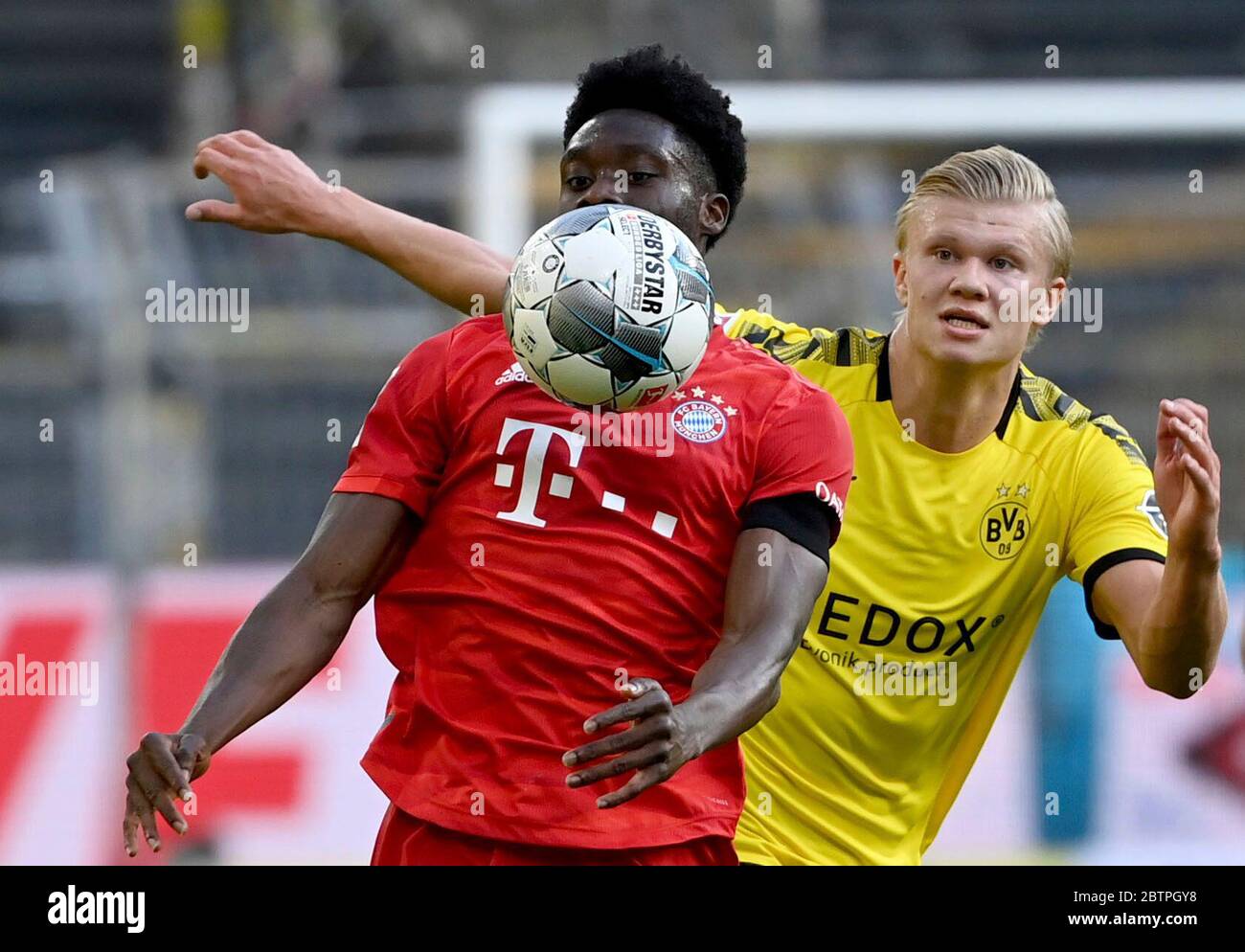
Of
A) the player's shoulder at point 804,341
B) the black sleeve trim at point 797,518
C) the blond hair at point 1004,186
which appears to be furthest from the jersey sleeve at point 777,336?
the black sleeve trim at point 797,518

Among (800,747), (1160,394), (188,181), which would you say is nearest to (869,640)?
(800,747)

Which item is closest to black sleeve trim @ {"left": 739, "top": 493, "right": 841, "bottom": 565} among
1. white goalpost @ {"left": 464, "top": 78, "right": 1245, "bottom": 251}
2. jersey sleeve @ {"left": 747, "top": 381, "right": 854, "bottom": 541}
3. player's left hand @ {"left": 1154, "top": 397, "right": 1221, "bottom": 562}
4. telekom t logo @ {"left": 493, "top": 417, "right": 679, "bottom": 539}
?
jersey sleeve @ {"left": 747, "top": 381, "right": 854, "bottom": 541}

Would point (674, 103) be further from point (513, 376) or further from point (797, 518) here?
point (797, 518)

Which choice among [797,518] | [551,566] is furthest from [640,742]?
[797,518]

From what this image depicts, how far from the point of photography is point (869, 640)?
445cm

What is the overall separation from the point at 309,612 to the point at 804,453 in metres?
0.98

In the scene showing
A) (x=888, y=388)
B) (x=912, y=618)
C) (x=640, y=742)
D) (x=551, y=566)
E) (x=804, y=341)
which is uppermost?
(x=804, y=341)

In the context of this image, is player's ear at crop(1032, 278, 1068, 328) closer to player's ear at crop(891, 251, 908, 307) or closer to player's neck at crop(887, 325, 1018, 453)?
player's neck at crop(887, 325, 1018, 453)

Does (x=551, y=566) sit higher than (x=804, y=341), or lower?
lower

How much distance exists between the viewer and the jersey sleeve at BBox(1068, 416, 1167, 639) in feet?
13.7

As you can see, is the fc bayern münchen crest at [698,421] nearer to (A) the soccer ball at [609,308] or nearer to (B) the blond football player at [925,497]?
(A) the soccer ball at [609,308]

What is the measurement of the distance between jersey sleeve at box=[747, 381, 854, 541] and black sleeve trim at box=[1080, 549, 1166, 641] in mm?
881

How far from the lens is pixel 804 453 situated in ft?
11.5
